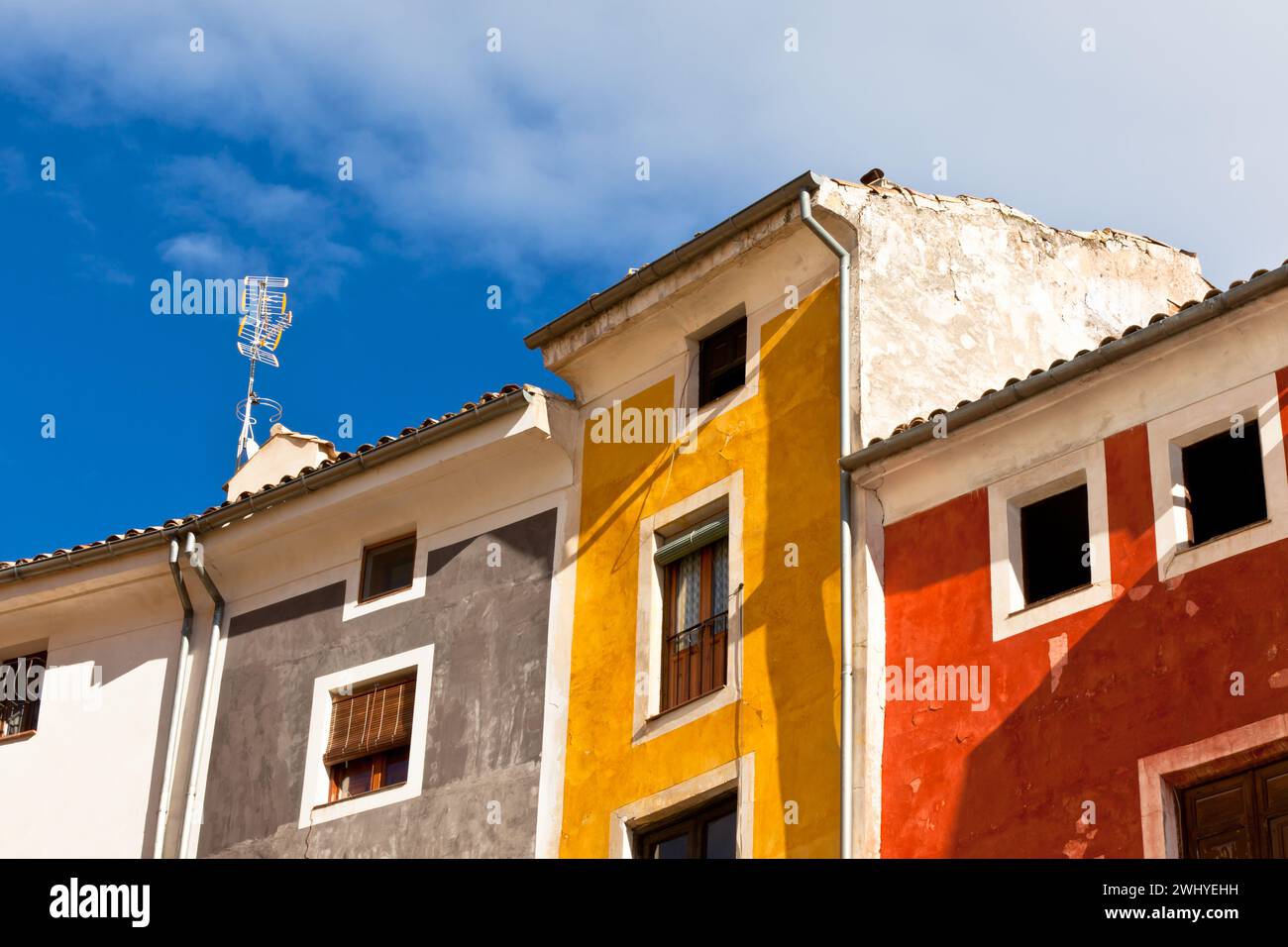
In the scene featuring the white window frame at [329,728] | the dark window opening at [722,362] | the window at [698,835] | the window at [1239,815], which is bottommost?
the window at [1239,815]

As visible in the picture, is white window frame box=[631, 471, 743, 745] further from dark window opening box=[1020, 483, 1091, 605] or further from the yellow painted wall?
dark window opening box=[1020, 483, 1091, 605]

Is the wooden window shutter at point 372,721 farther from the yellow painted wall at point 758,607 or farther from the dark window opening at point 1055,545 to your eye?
the dark window opening at point 1055,545

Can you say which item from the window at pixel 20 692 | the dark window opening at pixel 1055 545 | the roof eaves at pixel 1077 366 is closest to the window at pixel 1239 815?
the dark window opening at pixel 1055 545

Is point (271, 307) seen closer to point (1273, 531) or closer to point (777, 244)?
point (777, 244)

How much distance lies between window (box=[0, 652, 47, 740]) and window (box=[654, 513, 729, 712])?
8.71 metres

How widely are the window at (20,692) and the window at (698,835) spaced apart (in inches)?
361

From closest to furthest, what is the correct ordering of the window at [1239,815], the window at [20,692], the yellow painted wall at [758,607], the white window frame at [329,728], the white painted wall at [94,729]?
the window at [1239,815] → the yellow painted wall at [758,607] → the white window frame at [329,728] → the white painted wall at [94,729] → the window at [20,692]

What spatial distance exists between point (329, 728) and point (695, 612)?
4612 millimetres

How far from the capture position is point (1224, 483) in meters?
18.8

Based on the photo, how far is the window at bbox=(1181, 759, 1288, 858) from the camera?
17.1m

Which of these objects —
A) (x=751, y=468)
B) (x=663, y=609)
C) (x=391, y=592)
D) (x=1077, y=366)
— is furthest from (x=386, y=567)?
(x=1077, y=366)

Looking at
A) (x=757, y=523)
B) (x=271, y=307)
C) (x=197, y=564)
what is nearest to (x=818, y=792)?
(x=757, y=523)

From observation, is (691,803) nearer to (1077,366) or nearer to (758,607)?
(758,607)

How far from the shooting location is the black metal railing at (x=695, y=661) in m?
21.9
